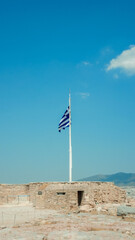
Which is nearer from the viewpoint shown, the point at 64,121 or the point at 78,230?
the point at 78,230

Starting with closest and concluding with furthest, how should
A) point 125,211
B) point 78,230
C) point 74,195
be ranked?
1. point 78,230
2. point 125,211
3. point 74,195

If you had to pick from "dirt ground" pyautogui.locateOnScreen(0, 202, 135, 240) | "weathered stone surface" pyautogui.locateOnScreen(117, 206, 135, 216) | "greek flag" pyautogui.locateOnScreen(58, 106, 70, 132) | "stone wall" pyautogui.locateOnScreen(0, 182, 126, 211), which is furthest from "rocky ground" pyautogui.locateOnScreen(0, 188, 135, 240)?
"greek flag" pyautogui.locateOnScreen(58, 106, 70, 132)

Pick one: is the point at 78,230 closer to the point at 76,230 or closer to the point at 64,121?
the point at 76,230

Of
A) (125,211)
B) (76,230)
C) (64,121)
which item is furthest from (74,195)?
(76,230)

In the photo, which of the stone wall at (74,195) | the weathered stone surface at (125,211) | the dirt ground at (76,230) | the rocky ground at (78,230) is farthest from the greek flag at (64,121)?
the dirt ground at (76,230)

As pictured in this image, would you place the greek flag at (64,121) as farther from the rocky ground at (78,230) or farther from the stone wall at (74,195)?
the rocky ground at (78,230)

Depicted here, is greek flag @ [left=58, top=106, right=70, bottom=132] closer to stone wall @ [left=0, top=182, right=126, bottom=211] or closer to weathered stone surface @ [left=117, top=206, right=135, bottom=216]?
stone wall @ [left=0, top=182, right=126, bottom=211]

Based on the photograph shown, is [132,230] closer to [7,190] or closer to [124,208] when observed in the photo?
[124,208]

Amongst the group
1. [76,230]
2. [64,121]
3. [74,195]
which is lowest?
[76,230]

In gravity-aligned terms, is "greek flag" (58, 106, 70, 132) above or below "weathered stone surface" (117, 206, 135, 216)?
above

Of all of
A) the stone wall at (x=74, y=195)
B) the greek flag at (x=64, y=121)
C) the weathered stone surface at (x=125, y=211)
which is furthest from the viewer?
the greek flag at (x=64, y=121)

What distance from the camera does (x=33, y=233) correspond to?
1154 centimetres

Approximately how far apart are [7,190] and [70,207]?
1054 cm

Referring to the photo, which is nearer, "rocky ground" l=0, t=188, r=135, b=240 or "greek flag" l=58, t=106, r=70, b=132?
"rocky ground" l=0, t=188, r=135, b=240
